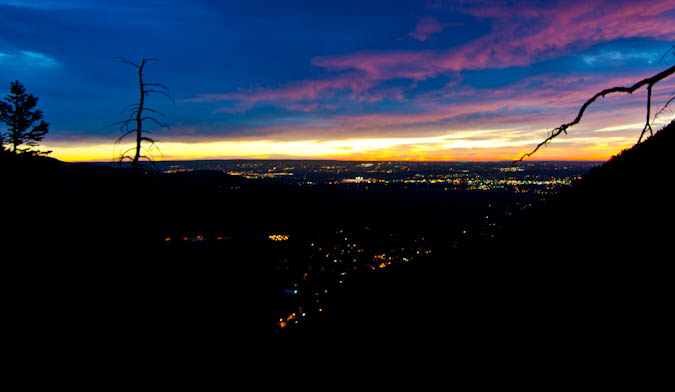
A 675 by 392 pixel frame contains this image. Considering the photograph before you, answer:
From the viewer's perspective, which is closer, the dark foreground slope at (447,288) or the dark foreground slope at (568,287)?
the dark foreground slope at (568,287)

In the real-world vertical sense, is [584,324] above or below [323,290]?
above

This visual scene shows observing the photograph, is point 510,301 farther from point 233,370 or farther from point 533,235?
point 233,370

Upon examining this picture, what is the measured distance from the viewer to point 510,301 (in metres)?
4.57

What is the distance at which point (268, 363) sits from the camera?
13.2 meters

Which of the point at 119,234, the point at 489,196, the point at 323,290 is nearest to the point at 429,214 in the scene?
the point at 489,196

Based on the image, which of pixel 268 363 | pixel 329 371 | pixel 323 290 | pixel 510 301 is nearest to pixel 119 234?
pixel 268 363

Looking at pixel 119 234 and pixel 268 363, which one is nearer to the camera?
pixel 268 363

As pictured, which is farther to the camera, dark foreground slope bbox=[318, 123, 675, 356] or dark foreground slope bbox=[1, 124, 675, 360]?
dark foreground slope bbox=[1, 124, 675, 360]

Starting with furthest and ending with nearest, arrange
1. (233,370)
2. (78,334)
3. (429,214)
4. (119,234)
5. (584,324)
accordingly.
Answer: (429,214) → (119,234) → (233,370) → (78,334) → (584,324)

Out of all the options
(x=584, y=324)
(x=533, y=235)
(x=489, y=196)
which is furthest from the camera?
(x=489, y=196)

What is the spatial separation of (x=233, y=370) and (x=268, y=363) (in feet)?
5.35

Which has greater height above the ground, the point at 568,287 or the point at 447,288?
the point at 568,287

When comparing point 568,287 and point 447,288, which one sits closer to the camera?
point 568,287

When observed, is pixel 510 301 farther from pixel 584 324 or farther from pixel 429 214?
pixel 429 214
